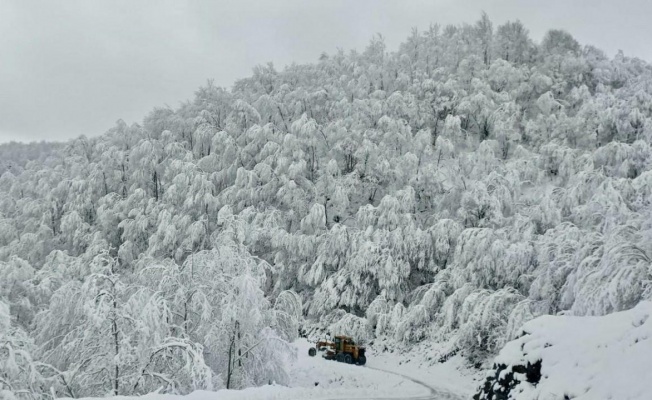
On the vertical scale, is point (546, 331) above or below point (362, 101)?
below

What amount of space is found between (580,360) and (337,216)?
3196 cm

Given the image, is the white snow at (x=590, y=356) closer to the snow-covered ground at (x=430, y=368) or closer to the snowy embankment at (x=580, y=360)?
the snowy embankment at (x=580, y=360)

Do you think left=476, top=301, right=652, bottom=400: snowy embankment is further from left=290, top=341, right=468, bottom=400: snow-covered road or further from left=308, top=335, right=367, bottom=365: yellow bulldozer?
left=308, top=335, right=367, bottom=365: yellow bulldozer

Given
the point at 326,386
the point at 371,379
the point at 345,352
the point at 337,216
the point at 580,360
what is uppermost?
the point at 337,216

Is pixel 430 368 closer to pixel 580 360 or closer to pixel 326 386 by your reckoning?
pixel 326 386

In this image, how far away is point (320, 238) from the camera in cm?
3478

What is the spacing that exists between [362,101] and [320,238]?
1772 cm

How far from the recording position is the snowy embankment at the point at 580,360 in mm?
6906

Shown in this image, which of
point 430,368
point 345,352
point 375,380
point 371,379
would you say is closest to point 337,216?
point 345,352

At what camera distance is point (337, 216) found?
39.5 m

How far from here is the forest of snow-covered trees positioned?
644 inches

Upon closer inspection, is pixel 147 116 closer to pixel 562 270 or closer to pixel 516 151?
pixel 516 151

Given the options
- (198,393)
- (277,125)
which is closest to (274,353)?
(198,393)

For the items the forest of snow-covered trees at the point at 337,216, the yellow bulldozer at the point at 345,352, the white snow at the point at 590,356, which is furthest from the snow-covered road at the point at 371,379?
the white snow at the point at 590,356
